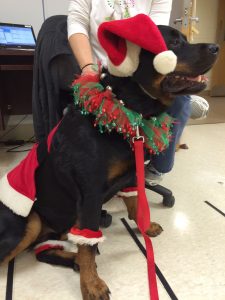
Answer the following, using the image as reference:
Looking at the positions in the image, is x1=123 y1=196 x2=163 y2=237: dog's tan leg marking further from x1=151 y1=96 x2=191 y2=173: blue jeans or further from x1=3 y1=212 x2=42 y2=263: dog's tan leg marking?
x1=3 y1=212 x2=42 y2=263: dog's tan leg marking

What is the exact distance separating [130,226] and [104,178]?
1.51ft

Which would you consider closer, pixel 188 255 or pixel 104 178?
pixel 104 178

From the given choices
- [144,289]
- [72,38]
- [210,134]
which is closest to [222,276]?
[144,289]

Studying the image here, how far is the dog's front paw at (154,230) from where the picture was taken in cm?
113

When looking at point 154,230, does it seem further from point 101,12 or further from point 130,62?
point 101,12

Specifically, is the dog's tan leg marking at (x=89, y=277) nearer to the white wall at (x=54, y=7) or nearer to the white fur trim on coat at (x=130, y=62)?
the white fur trim on coat at (x=130, y=62)

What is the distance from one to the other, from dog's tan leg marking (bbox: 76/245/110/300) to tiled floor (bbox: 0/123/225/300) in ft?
0.12

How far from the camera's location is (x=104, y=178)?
829 mm

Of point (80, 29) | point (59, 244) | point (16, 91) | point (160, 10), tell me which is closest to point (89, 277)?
point (59, 244)

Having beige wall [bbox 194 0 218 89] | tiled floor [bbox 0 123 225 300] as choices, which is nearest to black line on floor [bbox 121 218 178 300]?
tiled floor [bbox 0 123 225 300]

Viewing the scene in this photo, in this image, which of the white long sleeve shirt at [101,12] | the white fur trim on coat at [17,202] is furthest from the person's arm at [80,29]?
the white fur trim on coat at [17,202]

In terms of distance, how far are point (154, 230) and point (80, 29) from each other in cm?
84

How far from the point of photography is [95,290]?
836mm

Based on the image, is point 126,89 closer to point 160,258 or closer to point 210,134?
point 160,258
